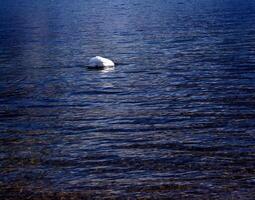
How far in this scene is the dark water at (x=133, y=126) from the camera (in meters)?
17.1

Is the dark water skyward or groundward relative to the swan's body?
skyward

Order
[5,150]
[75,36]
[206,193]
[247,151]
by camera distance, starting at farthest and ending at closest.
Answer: [75,36], [5,150], [247,151], [206,193]

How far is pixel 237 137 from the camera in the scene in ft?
70.9

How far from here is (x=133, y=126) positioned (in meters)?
24.0

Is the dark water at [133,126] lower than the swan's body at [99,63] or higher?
higher

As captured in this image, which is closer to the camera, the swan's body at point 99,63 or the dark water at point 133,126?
the dark water at point 133,126

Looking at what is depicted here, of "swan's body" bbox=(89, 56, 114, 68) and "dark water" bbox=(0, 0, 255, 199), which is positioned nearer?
"dark water" bbox=(0, 0, 255, 199)

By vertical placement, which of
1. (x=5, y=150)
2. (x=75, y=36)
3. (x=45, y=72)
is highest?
(x=5, y=150)

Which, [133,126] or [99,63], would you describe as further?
[99,63]

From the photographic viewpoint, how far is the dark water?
17.1m

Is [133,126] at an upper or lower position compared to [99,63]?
upper

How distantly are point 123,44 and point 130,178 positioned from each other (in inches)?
1701

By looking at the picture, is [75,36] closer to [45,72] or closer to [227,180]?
[45,72]

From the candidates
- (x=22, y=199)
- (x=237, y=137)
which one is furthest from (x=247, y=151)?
(x=22, y=199)
